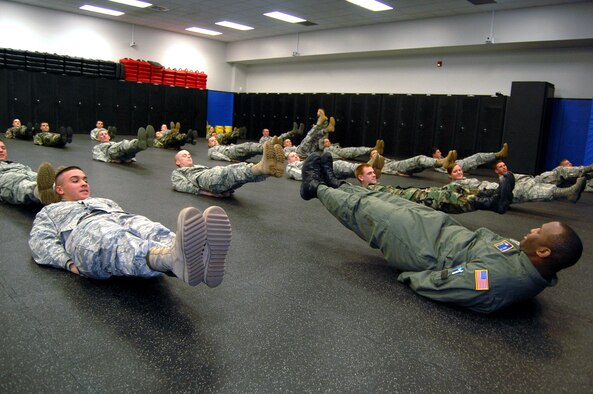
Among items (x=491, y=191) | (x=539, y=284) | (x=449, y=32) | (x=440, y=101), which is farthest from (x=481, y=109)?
(x=539, y=284)

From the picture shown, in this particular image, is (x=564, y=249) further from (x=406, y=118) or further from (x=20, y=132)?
(x=20, y=132)

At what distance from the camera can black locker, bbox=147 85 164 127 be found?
14234 mm

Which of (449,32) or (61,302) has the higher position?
(449,32)

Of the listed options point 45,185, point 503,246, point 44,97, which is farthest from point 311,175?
point 44,97

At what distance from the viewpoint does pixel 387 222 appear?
99.4 inches

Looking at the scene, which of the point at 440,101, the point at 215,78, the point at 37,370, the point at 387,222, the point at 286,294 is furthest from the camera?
the point at 215,78

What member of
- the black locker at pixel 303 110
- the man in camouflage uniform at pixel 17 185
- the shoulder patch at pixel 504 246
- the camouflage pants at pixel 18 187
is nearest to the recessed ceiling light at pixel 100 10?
the black locker at pixel 303 110

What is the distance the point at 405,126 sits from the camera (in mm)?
Answer: 11359

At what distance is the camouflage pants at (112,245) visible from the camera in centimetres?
202

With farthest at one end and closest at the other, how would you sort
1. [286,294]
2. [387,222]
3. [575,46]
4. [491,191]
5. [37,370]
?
1. [575,46]
2. [491,191]
3. [387,222]
4. [286,294]
5. [37,370]

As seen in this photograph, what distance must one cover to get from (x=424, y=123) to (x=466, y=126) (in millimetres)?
1059

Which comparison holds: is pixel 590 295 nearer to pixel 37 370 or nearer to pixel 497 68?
pixel 37 370

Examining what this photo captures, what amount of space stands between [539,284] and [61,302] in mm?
2222

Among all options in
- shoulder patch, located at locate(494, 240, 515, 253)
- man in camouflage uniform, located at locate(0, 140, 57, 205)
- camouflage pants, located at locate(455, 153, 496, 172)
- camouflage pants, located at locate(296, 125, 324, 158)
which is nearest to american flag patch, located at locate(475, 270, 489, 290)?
shoulder patch, located at locate(494, 240, 515, 253)
